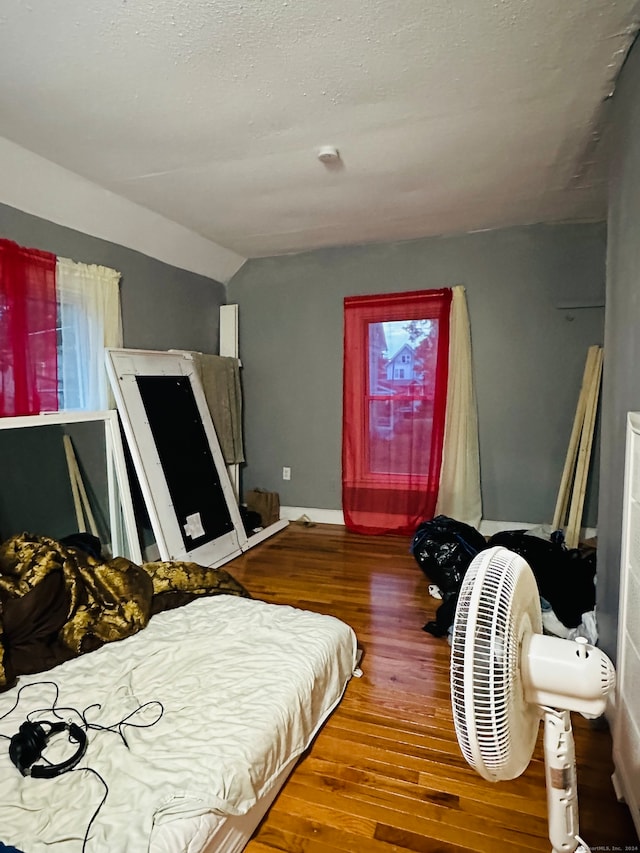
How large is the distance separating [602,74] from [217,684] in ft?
8.27

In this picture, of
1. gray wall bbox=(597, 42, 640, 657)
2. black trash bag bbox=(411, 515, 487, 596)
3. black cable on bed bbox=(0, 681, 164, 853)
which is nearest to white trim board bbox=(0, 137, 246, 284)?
black cable on bed bbox=(0, 681, 164, 853)

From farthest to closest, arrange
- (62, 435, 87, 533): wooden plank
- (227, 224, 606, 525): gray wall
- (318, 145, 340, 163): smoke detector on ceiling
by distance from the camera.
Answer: (227, 224, 606, 525): gray wall < (62, 435, 87, 533): wooden plank < (318, 145, 340, 163): smoke detector on ceiling

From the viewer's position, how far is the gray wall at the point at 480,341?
3.59 metres

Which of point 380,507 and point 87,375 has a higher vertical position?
point 87,375

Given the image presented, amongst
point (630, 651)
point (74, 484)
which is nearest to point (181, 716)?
point (630, 651)

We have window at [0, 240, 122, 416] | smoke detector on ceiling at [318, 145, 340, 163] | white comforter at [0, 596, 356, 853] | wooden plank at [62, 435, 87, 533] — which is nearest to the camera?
white comforter at [0, 596, 356, 853]

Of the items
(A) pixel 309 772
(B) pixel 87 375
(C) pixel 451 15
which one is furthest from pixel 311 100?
(A) pixel 309 772

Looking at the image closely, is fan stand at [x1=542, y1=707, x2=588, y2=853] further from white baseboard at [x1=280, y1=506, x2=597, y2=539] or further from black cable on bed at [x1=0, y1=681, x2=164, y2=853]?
white baseboard at [x1=280, y1=506, x2=597, y2=539]

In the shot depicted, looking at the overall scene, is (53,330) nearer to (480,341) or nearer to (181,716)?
(181,716)

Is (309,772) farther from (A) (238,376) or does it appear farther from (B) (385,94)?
(A) (238,376)

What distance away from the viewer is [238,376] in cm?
440

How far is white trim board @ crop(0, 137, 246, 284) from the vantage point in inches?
96.8

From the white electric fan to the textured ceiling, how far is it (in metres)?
1.63

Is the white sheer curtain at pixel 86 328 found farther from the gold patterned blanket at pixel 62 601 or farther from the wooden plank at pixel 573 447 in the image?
the wooden plank at pixel 573 447
